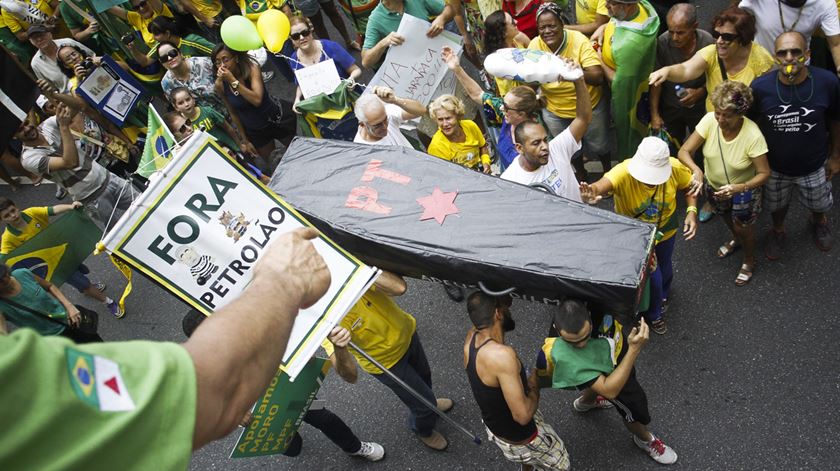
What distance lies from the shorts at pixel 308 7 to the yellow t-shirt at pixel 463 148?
407cm

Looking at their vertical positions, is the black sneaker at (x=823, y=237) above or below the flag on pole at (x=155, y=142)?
below

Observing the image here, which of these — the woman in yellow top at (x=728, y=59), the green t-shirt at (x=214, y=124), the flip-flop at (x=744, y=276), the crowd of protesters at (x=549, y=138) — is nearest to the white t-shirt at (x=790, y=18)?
the crowd of protesters at (x=549, y=138)

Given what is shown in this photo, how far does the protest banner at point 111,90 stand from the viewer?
7070 mm

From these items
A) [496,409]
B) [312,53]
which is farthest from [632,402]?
[312,53]

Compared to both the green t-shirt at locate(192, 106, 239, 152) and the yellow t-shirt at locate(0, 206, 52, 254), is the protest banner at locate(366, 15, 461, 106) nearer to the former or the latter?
the green t-shirt at locate(192, 106, 239, 152)

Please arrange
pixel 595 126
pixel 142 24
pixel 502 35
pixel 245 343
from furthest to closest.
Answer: pixel 142 24
pixel 595 126
pixel 502 35
pixel 245 343

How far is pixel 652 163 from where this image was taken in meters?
4.20

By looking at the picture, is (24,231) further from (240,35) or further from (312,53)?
(312,53)

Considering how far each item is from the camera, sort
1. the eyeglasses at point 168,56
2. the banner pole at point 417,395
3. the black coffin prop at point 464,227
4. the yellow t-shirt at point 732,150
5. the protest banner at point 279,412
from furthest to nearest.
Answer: the eyeglasses at point 168,56
the yellow t-shirt at point 732,150
the banner pole at point 417,395
the protest banner at point 279,412
the black coffin prop at point 464,227

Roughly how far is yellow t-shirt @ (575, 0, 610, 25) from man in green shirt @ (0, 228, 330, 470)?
5.39 meters

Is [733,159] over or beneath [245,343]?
beneath

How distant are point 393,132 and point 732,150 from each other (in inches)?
96.4

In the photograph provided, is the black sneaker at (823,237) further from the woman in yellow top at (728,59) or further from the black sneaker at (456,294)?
the black sneaker at (456,294)

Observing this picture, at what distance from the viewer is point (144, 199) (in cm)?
319
